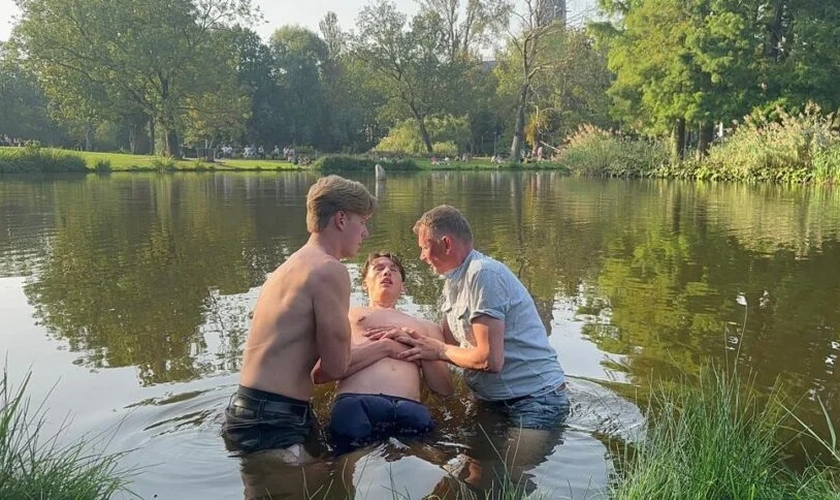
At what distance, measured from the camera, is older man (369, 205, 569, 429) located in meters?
4.22

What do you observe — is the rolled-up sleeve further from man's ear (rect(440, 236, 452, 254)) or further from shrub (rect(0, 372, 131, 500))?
shrub (rect(0, 372, 131, 500))

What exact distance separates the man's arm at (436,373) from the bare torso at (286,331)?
0.97 m

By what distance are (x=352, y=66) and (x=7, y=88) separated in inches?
1257

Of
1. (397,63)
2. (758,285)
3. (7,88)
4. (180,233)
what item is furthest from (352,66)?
(758,285)

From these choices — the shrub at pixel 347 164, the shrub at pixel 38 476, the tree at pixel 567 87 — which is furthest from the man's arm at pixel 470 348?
the tree at pixel 567 87

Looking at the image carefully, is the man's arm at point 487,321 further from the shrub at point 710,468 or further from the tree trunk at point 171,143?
the tree trunk at point 171,143

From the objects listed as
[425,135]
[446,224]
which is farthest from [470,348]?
[425,135]

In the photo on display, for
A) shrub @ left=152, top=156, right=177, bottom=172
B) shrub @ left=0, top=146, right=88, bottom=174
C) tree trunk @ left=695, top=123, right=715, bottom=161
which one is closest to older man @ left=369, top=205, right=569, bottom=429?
tree trunk @ left=695, top=123, right=715, bottom=161

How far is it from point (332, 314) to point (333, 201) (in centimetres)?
63

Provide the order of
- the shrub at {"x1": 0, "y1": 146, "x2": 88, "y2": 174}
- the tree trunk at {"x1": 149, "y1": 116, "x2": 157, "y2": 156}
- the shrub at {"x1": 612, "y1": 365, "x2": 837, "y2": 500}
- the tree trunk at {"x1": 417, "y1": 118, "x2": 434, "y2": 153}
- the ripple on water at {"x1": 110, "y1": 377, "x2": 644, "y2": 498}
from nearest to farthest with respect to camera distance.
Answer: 1. the shrub at {"x1": 612, "y1": 365, "x2": 837, "y2": 500}
2. the ripple on water at {"x1": 110, "y1": 377, "x2": 644, "y2": 498}
3. the shrub at {"x1": 0, "y1": 146, "x2": 88, "y2": 174}
4. the tree trunk at {"x1": 149, "y1": 116, "x2": 157, "y2": 156}
5. the tree trunk at {"x1": 417, "y1": 118, "x2": 434, "y2": 153}

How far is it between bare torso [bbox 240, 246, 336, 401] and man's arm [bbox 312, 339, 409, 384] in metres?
0.20

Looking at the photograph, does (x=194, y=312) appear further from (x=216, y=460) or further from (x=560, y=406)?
(x=560, y=406)

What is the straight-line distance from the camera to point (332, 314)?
3.82 metres

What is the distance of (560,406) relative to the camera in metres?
4.50
